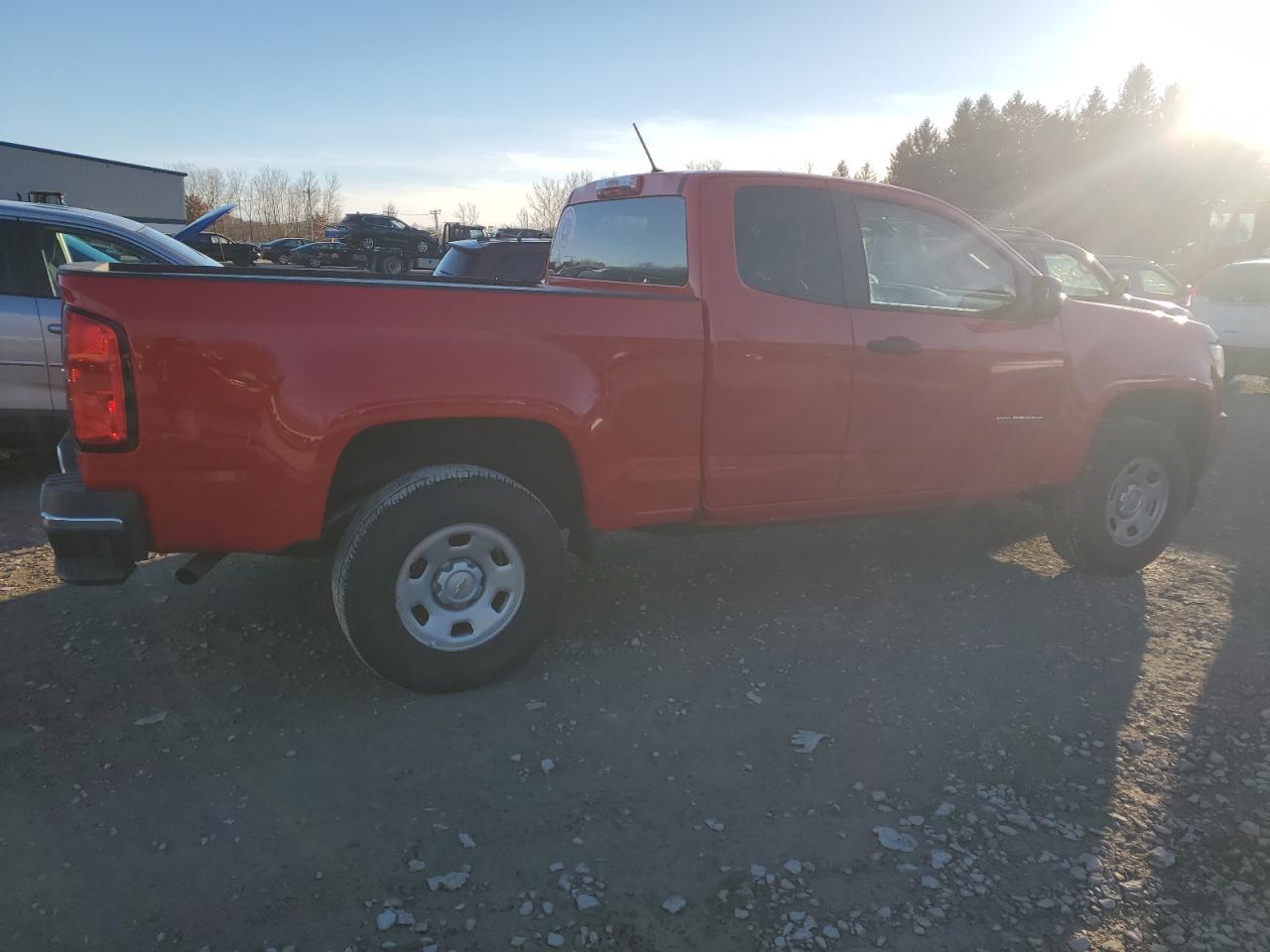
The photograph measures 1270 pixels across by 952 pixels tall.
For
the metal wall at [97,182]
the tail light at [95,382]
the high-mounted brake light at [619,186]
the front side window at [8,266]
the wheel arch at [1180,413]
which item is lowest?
the wheel arch at [1180,413]

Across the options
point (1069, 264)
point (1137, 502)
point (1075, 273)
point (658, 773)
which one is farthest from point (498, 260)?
point (658, 773)

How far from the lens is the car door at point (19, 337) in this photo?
18.6 feet

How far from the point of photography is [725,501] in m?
3.80

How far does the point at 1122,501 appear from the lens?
15.9 feet

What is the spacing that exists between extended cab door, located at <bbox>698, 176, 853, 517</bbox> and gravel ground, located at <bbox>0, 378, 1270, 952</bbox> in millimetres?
758

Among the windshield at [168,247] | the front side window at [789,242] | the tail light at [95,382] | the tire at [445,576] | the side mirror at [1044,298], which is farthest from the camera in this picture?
the windshield at [168,247]

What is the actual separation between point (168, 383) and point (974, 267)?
3.55 meters

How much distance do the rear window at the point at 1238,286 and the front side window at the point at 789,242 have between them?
940cm

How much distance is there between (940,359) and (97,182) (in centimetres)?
5265

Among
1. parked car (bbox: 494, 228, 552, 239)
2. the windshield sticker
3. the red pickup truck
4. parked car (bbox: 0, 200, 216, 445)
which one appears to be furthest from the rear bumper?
parked car (bbox: 494, 228, 552, 239)

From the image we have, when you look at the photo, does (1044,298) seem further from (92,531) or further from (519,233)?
(519,233)

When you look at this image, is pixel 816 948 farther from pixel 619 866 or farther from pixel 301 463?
pixel 301 463

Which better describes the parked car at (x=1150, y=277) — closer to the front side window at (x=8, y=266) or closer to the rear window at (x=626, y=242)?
the rear window at (x=626, y=242)

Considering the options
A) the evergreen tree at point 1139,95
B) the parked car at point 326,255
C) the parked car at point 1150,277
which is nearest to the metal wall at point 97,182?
the parked car at point 326,255
